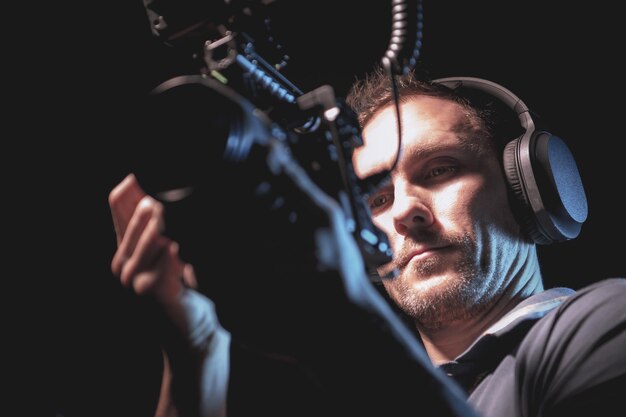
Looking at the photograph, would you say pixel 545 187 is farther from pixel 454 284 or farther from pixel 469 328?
pixel 469 328

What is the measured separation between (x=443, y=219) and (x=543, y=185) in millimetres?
300

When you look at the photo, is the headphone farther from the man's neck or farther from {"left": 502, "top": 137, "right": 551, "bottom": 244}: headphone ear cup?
the man's neck

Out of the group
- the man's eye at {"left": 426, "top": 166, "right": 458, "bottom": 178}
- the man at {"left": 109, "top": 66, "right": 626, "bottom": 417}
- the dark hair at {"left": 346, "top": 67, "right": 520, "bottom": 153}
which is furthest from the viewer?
the dark hair at {"left": 346, "top": 67, "right": 520, "bottom": 153}

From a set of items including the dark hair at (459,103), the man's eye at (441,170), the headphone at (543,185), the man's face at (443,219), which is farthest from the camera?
the dark hair at (459,103)

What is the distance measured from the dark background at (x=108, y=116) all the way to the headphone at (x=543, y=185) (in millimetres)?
312

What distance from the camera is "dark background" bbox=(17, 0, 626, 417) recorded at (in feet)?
5.73

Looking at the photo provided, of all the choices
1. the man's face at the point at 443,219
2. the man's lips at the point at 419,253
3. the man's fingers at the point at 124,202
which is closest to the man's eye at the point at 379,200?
the man's face at the point at 443,219

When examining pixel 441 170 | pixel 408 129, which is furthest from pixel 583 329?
pixel 408 129

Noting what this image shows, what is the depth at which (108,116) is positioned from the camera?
157cm

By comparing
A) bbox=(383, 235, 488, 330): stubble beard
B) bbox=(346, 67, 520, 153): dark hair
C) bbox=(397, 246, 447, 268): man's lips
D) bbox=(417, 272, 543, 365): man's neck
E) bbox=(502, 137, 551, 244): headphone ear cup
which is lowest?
bbox=(417, 272, 543, 365): man's neck

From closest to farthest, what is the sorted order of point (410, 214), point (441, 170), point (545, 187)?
point (545, 187) < point (410, 214) < point (441, 170)

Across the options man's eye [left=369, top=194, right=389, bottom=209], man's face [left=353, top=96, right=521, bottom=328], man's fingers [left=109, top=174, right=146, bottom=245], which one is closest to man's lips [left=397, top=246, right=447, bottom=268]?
man's face [left=353, top=96, right=521, bottom=328]

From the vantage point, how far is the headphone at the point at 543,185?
1414 millimetres

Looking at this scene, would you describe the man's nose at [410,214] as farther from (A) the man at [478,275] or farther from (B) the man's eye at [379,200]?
(B) the man's eye at [379,200]
